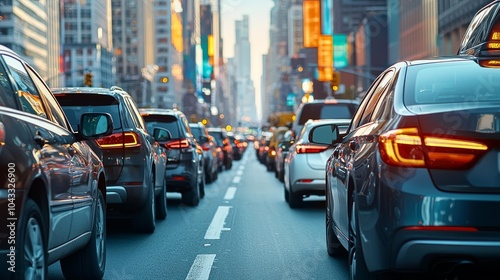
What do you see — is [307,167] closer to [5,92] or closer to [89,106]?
[89,106]

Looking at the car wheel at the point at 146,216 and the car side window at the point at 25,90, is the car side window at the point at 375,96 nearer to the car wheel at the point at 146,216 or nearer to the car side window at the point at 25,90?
the car side window at the point at 25,90

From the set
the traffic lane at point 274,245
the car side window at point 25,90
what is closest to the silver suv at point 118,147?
the traffic lane at point 274,245

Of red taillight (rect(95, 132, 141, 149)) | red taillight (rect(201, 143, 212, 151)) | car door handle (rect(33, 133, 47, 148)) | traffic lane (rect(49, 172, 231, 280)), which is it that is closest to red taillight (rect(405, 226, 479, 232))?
car door handle (rect(33, 133, 47, 148))

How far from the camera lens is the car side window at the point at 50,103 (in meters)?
7.00

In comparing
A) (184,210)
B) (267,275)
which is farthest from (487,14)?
(184,210)

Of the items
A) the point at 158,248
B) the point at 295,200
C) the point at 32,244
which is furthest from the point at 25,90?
the point at 295,200

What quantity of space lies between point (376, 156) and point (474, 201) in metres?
0.70

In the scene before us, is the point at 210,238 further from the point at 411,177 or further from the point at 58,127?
the point at 411,177

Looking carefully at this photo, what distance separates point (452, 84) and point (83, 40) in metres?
189

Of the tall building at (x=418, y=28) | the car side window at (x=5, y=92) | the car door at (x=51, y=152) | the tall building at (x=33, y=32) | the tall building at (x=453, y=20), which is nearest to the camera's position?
the car side window at (x=5, y=92)

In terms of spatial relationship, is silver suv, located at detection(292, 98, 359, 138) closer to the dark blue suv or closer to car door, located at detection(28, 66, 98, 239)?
the dark blue suv

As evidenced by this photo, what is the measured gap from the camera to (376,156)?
6.01 metres

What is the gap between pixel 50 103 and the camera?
735 cm

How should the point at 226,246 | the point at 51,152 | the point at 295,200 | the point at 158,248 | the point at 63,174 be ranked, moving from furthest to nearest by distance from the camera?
the point at 295,200 < the point at 226,246 < the point at 158,248 < the point at 63,174 < the point at 51,152
